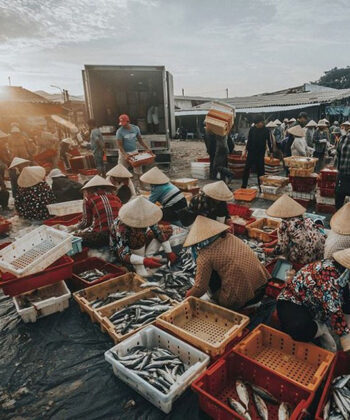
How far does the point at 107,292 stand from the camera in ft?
13.9

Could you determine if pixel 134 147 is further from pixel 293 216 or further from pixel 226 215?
pixel 293 216

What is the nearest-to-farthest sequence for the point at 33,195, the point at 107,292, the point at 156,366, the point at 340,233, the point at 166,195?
the point at 156,366, the point at 340,233, the point at 107,292, the point at 166,195, the point at 33,195

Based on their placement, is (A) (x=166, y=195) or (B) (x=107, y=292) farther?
(A) (x=166, y=195)

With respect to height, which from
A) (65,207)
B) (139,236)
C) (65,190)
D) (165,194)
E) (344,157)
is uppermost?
(344,157)

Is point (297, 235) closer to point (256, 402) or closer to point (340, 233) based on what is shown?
point (340, 233)

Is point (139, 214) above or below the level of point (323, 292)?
above

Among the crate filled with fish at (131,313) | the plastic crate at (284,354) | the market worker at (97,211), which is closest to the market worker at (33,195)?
the market worker at (97,211)

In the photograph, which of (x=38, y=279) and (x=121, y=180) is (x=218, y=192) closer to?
(x=121, y=180)

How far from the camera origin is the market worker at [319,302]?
101 inches

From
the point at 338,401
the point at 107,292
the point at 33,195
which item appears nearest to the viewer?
the point at 338,401

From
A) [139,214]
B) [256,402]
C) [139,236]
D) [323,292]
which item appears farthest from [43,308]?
[323,292]

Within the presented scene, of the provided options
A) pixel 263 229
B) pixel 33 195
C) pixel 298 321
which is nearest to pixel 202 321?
pixel 298 321

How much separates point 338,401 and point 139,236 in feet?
9.94

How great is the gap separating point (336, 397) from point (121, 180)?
4.95 m
